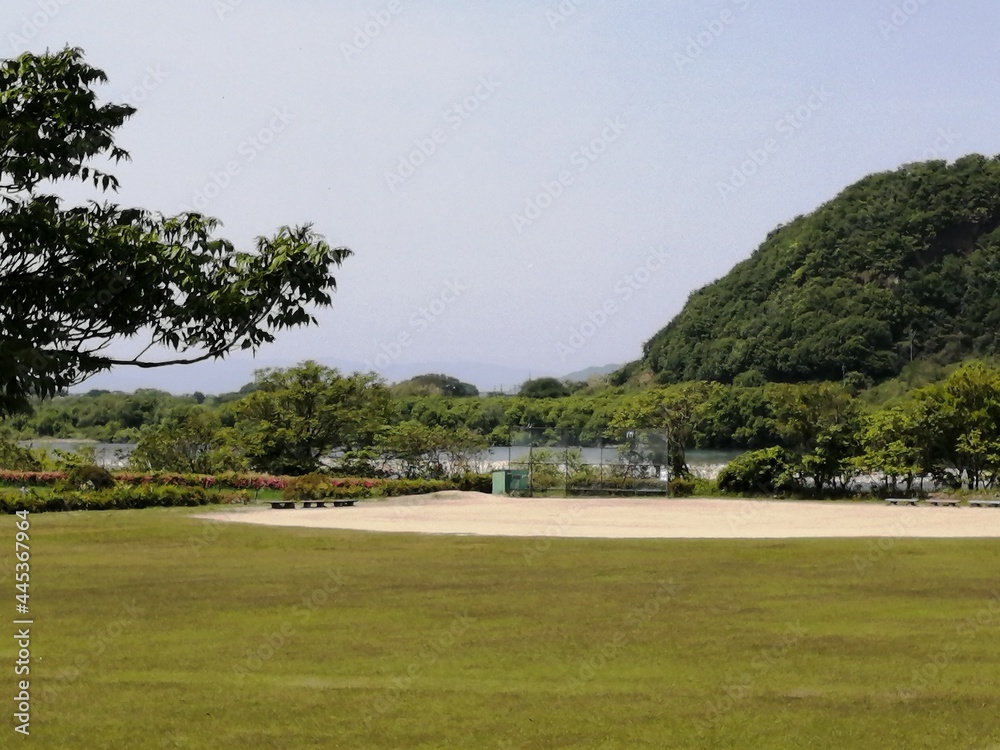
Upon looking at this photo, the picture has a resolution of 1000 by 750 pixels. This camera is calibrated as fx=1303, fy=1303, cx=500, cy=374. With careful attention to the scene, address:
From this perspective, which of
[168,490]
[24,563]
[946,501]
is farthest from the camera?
[946,501]

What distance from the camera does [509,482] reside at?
49031 mm

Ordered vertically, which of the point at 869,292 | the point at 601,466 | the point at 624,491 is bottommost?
the point at 624,491

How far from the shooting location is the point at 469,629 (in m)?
13.9

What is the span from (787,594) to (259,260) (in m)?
10.8

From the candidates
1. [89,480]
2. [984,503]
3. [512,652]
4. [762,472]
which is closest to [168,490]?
[89,480]

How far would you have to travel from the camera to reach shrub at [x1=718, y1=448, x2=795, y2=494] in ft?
153

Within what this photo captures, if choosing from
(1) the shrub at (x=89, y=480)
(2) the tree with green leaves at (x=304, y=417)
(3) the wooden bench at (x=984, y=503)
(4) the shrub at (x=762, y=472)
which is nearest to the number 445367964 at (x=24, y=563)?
(1) the shrub at (x=89, y=480)

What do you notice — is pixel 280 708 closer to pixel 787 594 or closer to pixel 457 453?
pixel 787 594

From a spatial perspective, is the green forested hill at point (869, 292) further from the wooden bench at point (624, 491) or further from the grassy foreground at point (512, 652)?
the grassy foreground at point (512, 652)

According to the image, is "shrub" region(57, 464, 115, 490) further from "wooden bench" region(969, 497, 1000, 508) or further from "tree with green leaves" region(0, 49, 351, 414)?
"tree with green leaves" region(0, 49, 351, 414)

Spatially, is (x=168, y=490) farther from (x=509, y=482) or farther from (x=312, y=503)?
(x=509, y=482)

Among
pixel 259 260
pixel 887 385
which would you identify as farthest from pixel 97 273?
pixel 887 385

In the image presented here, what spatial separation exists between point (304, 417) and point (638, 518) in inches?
888

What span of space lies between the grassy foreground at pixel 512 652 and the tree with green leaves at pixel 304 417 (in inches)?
1229
